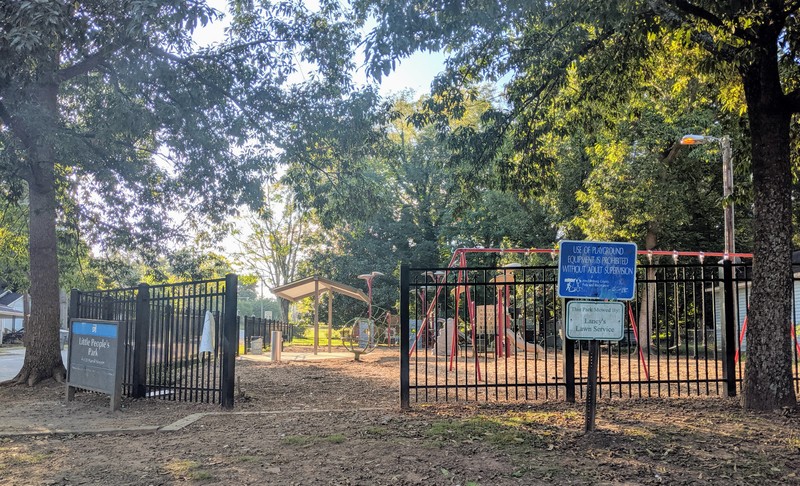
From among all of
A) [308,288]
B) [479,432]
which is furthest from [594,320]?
[308,288]

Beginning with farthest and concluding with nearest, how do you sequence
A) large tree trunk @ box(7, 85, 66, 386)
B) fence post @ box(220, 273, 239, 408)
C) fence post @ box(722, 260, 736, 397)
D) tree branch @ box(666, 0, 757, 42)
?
1. large tree trunk @ box(7, 85, 66, 386)
2. fence post @ box(220, 273, 239, 408)
3. fence post @ box(722, 260, 736, 397)
4. tree branch @ box(666, 0, 757, 42)

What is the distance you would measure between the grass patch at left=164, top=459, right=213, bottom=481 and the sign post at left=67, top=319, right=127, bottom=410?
3.44m

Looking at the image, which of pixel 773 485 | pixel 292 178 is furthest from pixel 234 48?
pixel 773 485

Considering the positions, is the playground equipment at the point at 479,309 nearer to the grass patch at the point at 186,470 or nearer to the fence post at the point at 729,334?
the fence post at the point at 729,334

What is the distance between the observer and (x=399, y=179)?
42719 mm

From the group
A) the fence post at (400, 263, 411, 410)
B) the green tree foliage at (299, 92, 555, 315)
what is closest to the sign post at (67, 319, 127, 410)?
the fence post at (400, 263, 411, 410)

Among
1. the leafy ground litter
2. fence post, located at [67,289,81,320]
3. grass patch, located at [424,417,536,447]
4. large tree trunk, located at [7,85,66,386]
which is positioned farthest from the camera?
large tree trunk, located at [7,85,66,386]

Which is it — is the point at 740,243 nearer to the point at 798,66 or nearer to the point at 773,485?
the point at 798,66

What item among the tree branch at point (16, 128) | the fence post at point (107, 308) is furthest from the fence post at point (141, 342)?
the tree branch at point (16, 128)

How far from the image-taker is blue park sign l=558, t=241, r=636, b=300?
6254 millimetres

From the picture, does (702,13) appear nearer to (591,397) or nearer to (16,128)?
(591,397)

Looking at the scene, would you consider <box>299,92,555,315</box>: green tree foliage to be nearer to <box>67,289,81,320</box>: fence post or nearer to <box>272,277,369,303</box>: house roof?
<box>272,277,369,303</box>: house roof

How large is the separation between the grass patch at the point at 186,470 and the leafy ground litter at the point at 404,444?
0.02 metres

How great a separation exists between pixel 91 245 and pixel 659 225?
1870 cm
